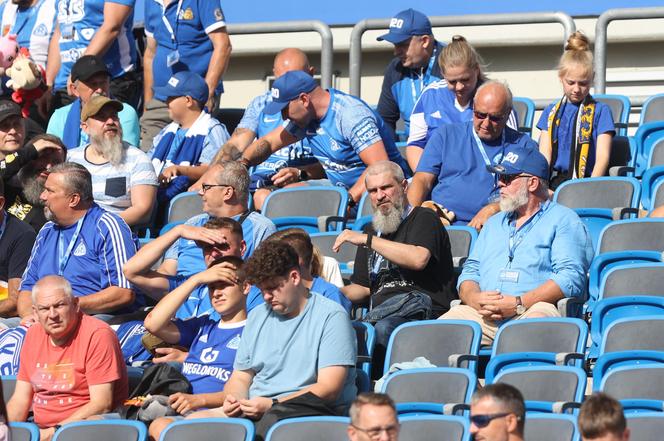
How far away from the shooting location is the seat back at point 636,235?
8.03 m

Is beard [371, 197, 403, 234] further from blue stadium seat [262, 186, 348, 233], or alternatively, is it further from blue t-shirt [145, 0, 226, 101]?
blue t-shirt [145, 0, 226, 101]

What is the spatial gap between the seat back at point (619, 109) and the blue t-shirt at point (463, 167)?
139 cm

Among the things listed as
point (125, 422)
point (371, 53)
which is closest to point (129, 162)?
point (125, 422)

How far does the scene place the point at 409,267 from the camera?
7.85 meters

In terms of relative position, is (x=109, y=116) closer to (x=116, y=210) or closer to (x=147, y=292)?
(x=116, y=210)

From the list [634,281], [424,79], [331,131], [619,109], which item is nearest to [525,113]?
[619,109]

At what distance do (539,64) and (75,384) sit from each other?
7.35m

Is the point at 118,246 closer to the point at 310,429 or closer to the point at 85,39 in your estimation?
the point at 310,429

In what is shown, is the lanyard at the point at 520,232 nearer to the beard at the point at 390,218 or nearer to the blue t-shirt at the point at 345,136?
the beard at the point at 390,218

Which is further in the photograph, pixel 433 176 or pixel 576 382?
pixel 433 176

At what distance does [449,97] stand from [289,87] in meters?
1.06

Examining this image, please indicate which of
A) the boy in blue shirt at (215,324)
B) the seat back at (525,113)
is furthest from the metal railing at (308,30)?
the boy in blue shirt at (215,324)

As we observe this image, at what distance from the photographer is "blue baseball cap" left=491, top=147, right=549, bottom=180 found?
7.98 meters

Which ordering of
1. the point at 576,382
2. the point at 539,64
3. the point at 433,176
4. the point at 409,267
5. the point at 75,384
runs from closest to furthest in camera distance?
the point at 576,382
the point at 75,384
the point at 409,267
the point at 433,176
the point at 539,64
